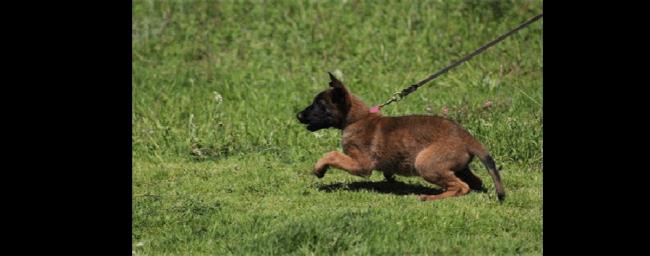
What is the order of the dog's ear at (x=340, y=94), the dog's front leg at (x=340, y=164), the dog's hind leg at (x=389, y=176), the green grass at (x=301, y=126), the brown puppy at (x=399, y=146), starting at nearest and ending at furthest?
the green grass at (x=301, y=126)
the brown puppy at (x=399, y=146)
the dog's front leg at (x=340, y=164)
the dog's ear at (x=340, y=94)
the dog's hind leg at (x=389, y=176)

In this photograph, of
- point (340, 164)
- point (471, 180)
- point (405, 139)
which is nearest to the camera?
point (405, 139)

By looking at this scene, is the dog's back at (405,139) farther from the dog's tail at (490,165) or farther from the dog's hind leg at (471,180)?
the dog's hind leg at (471,180)

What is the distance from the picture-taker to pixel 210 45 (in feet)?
46.2

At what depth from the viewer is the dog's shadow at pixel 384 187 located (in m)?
8.84

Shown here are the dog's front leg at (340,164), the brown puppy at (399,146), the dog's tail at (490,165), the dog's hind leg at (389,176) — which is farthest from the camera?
the dog's hind leg at (389,176)

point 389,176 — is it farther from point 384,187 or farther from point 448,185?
point 448,185

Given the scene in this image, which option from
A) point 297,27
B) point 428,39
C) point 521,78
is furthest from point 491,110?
point 297,27

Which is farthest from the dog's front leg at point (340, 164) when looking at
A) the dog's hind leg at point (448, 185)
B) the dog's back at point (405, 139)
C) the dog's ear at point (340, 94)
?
the dog's hind leg at point (448, 185)

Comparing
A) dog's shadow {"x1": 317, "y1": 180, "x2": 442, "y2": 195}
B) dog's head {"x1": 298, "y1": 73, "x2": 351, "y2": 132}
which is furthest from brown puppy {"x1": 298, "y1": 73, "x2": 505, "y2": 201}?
dog's shadow {"x1": 317, "y1": 180, "x2": 442, "y2": 195}

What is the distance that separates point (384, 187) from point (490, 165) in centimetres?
134

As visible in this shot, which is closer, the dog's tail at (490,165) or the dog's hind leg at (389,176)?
the dog's tail at (490,165)

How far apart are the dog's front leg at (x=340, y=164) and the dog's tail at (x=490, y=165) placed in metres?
1.02

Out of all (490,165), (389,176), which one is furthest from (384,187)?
(490,165)

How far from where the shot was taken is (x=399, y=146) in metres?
8.44
